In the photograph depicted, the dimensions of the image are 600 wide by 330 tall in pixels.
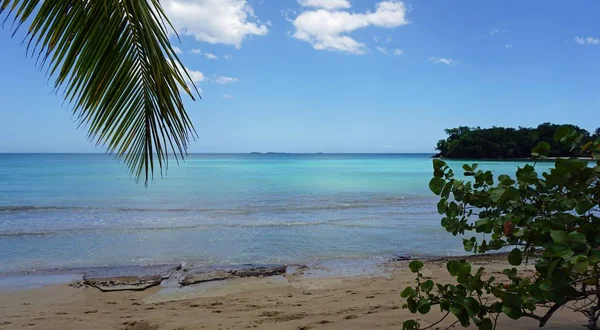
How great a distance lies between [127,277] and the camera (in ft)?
22.0

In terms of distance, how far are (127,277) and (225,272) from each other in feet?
5.06

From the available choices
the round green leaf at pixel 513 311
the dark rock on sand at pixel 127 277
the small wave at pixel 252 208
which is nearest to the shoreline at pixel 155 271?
the dark rock on sand at pixel 127 277

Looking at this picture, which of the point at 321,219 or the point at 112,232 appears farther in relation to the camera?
the point at 321,219

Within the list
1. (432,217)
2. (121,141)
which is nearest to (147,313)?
(121,141)

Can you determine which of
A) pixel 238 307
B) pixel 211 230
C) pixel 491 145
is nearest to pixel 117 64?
pixel 238 307

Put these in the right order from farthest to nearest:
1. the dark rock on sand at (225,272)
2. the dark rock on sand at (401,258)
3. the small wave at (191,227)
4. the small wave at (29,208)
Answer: the small wave at (29,208) < the small wave at (191,227) < the dark rock on sand at (401,258) < the dark rock on sand at (225,272)

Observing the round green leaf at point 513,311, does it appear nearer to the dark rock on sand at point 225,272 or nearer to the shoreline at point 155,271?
the shoreline at point 155,271

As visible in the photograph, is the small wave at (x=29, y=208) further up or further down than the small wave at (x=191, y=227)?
further down

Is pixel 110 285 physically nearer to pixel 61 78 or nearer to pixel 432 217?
pixel 61 78

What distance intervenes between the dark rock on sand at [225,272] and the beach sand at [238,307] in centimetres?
25

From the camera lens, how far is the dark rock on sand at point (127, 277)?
6.25 metres

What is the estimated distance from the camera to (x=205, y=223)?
41.5 ft

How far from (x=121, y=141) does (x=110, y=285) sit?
183 inches

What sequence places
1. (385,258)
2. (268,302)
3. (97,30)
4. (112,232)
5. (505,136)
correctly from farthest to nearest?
1. (505,136)
2. (112,232)
3. (385,258)
4. (268,302)
5. (97,30)
